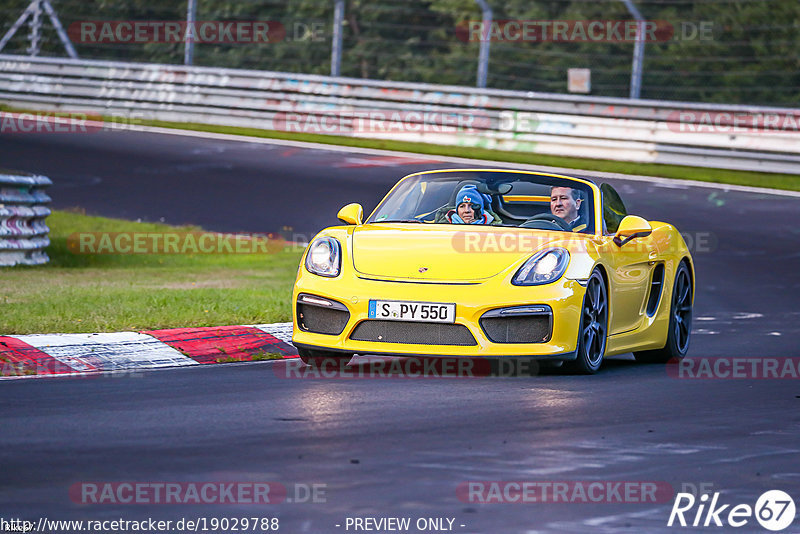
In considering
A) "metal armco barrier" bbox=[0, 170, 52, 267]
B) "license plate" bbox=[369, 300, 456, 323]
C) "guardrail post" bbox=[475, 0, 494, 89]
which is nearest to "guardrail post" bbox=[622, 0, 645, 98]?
"guardrail post" bbox=[475, 0, 494, 89]

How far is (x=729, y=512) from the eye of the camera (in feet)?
17.0

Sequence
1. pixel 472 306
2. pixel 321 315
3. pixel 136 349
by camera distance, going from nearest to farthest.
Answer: pixel 472 306 → pixel 321 315 → pixel 136 349

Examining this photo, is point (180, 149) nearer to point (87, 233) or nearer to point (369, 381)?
point (87, 233)

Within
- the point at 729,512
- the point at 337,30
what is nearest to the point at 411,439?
the point at 729,512

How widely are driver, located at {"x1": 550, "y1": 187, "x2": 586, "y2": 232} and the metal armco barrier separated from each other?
643 centimetres

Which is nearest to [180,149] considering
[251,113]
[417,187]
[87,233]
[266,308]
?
[251,113]

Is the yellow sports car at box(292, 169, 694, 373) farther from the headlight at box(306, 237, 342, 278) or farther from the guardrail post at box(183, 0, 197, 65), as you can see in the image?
the guardrail post at box(183, 0, 197, 65)

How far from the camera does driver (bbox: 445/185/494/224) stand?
9195mm

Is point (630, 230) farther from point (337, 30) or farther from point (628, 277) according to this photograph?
point (337, 30)

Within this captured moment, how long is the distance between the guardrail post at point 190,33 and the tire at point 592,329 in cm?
1661

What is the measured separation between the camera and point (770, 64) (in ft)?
85.7

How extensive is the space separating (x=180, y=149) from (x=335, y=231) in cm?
1446

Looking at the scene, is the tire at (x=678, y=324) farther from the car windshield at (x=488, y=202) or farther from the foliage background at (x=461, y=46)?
the foliage background at (x=461, y=46)

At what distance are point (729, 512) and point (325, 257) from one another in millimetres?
3816
